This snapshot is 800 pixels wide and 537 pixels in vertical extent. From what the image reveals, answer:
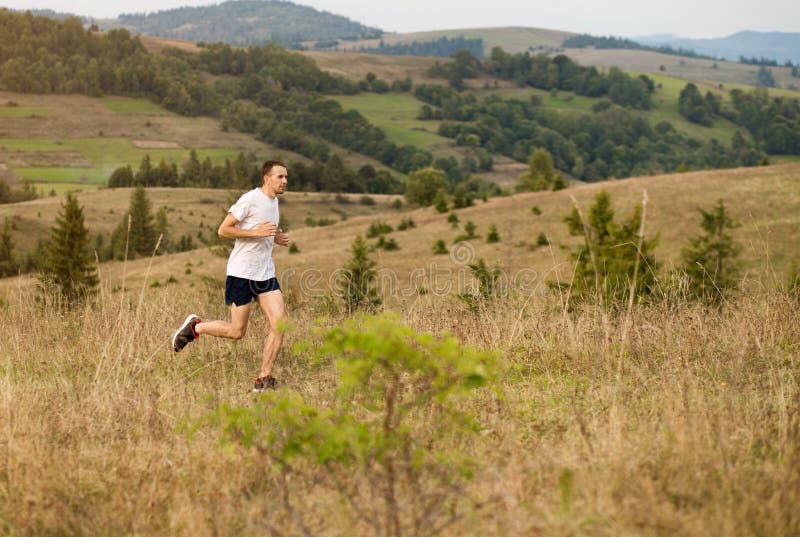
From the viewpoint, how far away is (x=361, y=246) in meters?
25.6

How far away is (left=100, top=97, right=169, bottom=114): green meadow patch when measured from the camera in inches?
6791

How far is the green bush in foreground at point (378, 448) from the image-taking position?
3.32 m

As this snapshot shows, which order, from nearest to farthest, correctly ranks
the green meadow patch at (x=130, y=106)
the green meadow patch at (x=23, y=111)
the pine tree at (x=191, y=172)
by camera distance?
the pine tree at (x=191, y=172), the green meadow patch at (x=23, y=111), the green meadow patch at (x=130, y=106)

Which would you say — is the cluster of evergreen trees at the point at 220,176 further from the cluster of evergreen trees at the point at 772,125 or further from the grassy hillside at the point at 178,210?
the cluster of evergreen trees at the point at 772,125

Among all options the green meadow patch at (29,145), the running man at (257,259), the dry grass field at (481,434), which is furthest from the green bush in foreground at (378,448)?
the green meadow patch at (29,145)

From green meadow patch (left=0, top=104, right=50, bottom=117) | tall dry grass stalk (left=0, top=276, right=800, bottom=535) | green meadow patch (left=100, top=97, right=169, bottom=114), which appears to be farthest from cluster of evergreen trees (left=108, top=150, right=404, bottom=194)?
tall dry grass stalk (left=0, top=276, right=800, bottom=535)

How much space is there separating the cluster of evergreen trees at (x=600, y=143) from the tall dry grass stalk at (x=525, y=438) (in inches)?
6593

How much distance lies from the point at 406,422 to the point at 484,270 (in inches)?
197

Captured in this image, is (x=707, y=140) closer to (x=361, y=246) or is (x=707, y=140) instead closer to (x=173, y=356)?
(x=361, y=246)

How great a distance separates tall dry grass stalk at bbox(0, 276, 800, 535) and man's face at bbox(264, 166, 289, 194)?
1700mm

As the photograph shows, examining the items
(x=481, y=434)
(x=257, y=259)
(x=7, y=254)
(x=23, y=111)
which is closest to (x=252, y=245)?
(x=257, y=259)

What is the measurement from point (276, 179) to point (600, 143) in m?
189

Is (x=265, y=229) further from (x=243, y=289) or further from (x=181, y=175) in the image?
(x=181, y=175)

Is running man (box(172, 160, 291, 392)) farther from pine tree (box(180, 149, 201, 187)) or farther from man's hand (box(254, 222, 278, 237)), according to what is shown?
pine tree (box(180, 149, 201, 187))
